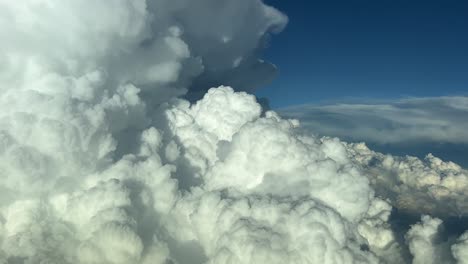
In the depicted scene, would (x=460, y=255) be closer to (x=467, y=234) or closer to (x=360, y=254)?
(x=467, y=234)

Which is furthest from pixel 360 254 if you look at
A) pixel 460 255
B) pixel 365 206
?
pixel 460 255

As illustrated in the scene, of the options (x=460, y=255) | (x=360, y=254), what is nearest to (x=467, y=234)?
(x=460, y=255)

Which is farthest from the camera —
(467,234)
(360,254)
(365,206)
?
(467,234)

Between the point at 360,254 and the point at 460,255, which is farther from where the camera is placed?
the point at 460,255

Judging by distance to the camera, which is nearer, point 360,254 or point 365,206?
point 360,254

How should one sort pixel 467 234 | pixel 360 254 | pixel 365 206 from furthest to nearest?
pixel 467 234 < pixel 365 206 < pixel 360 254

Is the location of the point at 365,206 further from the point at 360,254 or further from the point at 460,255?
the point at 460,255

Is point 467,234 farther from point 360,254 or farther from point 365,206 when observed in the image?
point 360,254

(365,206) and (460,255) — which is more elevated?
(365,206)
